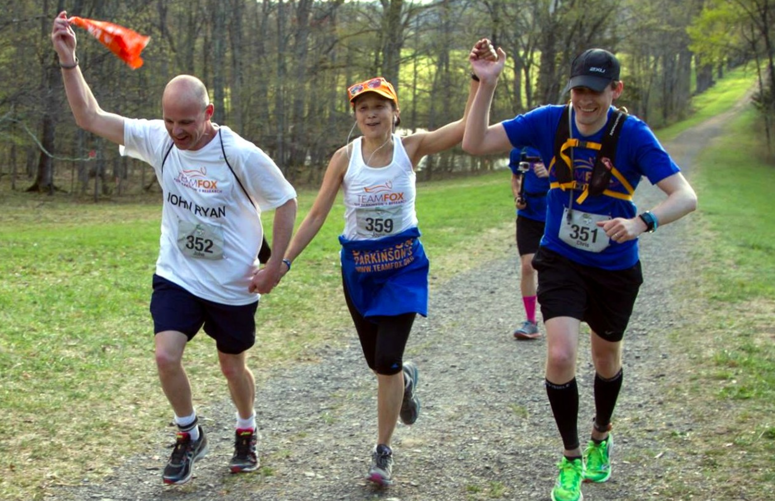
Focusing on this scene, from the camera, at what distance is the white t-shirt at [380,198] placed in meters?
4.70

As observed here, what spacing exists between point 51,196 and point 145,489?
29.1m

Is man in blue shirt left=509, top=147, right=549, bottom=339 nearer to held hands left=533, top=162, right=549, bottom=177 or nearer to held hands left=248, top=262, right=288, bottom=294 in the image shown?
held hands left=533, top=162, right=549, bottom=177

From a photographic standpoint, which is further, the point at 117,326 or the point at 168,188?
the point at 117,326

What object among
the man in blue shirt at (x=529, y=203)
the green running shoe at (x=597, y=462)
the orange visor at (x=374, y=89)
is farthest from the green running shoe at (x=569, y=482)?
the man in blue shirt at (x=529, y=203)

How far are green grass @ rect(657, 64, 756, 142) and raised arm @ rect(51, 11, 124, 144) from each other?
55.4m

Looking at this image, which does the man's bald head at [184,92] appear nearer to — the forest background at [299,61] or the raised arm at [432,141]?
the raised arm at [432,141]

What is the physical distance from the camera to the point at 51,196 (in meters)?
31.4

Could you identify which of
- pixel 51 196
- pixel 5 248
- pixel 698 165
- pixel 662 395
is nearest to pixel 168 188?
pixel 662 395

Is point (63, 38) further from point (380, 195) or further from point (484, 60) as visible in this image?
point (484, 60)

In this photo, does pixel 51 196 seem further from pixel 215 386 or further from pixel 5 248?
pixel 215 386

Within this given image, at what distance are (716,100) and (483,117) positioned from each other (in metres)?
84.1

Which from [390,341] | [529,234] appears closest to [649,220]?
[390,341]

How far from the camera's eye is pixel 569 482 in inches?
170

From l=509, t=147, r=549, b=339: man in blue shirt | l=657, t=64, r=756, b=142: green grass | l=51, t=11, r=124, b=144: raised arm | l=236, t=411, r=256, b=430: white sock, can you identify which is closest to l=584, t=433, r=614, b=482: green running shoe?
l=236, t=411, r=256, b=430: white sock
